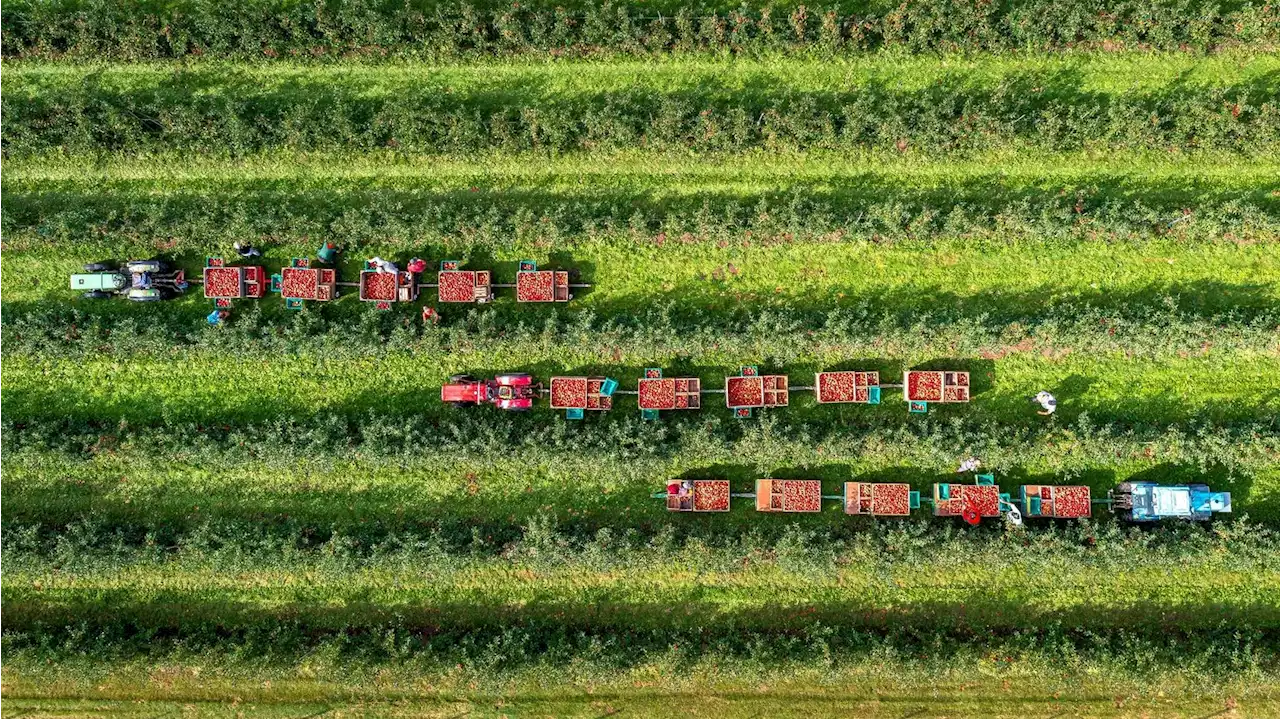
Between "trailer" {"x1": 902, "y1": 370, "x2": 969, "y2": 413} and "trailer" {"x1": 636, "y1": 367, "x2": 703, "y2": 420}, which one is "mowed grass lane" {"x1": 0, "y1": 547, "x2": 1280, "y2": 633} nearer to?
"trailer" {"x1": 636, "y1": 367, "x2": 703, "y2": 420}

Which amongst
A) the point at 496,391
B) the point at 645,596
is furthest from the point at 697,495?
the point at 496,391

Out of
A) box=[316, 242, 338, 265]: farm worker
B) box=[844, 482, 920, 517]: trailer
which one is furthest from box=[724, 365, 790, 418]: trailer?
box=[316, 242, 338, 265]: farm worker

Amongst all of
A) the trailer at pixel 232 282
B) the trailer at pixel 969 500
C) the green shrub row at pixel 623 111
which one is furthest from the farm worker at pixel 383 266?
the trailer at pixel 969 500

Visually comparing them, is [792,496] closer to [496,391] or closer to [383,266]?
[496,391]

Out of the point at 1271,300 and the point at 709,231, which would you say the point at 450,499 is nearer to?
the point at 709,231

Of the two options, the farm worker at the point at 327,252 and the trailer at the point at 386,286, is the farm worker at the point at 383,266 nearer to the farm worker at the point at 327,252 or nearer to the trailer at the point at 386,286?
the trailer at the point at 386,286
